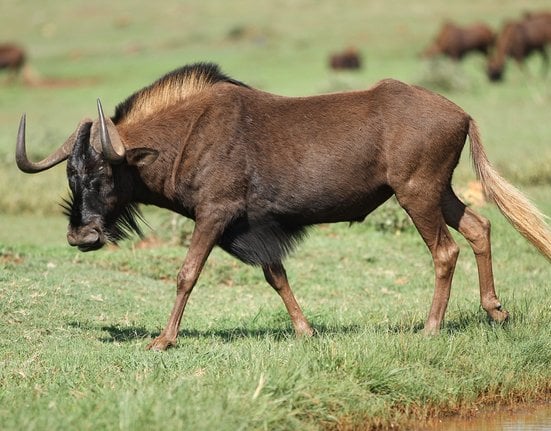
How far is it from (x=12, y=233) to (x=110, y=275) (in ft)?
14.6

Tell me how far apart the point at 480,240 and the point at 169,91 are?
8.66 ft

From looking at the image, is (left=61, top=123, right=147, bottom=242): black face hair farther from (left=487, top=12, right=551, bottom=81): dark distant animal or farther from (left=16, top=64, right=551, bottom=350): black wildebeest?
(left=487, top=12, right=551, bottom=81): dark distant animal

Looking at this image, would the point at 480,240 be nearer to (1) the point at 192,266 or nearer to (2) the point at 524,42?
(1) the point at 192,266

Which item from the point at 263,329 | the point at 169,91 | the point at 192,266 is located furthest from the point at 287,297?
the point at 169,91

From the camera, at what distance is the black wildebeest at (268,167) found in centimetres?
783

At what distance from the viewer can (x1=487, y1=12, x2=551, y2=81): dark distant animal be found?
31.4 metres

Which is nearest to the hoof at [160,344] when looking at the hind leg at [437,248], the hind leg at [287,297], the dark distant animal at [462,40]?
the hind leg at [287,297]

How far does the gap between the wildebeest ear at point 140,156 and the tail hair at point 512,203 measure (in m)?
2.40

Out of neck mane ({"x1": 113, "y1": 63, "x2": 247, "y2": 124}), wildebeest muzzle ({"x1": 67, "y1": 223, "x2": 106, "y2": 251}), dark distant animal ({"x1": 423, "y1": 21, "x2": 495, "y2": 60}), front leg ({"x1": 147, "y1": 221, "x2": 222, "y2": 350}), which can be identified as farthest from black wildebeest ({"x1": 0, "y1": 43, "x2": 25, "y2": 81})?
front leg ({"x1": 147, "y1": 221, "x2": 222, "y2": 350})

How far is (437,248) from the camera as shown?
8078 millimetres

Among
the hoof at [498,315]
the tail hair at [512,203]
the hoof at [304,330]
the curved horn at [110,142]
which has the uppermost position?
the curved horn at [110,142]

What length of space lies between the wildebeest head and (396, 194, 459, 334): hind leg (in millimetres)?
2105

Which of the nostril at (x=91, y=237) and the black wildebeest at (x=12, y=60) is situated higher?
the nostril at (x=91, y=237)

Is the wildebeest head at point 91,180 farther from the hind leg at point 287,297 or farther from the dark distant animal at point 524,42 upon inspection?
the dark distant animal at point 524,42
